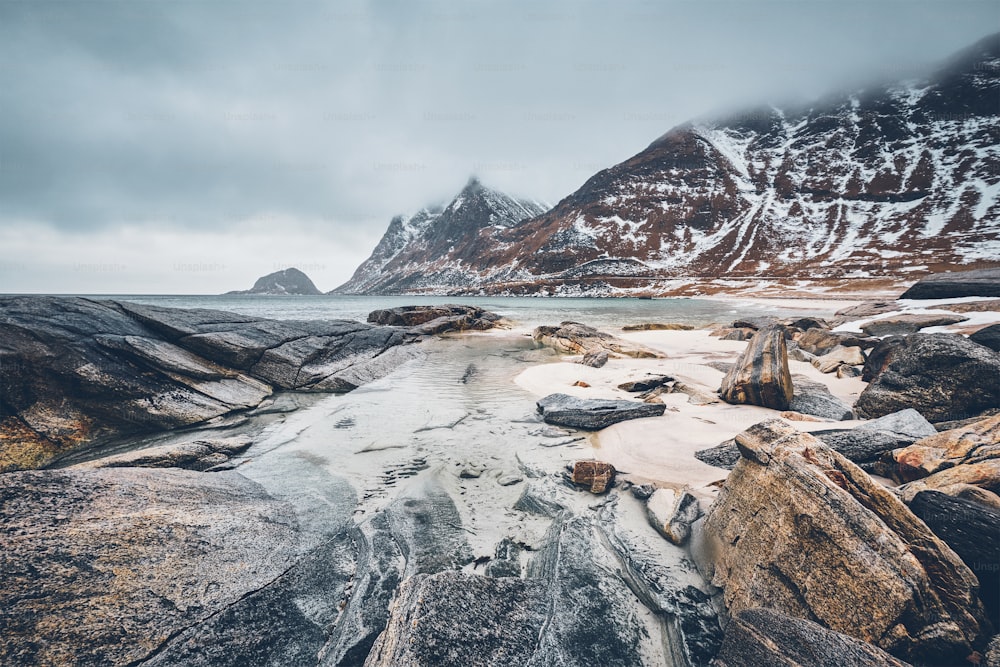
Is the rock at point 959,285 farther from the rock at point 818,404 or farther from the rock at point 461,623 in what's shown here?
the rock at point 461,623

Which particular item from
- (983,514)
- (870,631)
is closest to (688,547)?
(870,631)

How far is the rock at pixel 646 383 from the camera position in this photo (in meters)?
10.4

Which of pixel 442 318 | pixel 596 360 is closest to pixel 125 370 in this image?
pixel 596 360

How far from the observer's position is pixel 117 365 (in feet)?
29.9

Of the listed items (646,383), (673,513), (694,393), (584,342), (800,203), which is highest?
(800,203)

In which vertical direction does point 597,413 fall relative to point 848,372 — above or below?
above

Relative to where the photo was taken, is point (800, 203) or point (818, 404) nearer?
point (818, 404)

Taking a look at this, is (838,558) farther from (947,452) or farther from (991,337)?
(991,337)

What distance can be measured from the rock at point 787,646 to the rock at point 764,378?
661 cm

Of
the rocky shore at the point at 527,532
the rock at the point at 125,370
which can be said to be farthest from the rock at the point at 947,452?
the rock at the point at 125,370

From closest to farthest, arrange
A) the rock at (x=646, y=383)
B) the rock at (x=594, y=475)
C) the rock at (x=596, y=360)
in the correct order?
the rock at (x=594, y=475) < the rock at (x=646, y=383) < the rock at (x=596, y=360)

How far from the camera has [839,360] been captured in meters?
11.9

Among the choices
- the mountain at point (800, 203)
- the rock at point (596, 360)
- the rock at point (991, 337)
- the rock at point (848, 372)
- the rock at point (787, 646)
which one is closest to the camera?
the rock at point (787, 646)

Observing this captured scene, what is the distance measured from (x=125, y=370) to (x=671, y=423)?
13.3m
